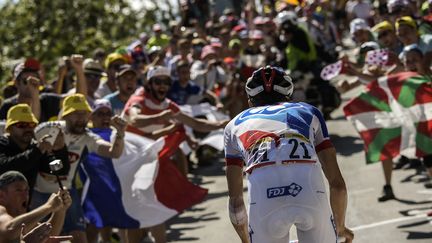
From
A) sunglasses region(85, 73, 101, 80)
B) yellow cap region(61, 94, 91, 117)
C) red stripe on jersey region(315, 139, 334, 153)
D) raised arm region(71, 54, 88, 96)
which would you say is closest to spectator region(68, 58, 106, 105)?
sunglasses region(85, 73, 101, 80)

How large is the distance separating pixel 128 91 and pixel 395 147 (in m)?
3.46

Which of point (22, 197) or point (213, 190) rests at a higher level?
point (22, 197)

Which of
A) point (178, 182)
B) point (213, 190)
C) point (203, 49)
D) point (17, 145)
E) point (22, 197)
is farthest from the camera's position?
point (203, 49)

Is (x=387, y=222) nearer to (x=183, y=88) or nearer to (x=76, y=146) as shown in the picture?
(x=76, y=146)

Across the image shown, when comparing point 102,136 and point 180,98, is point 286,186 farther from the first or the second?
point 180,98

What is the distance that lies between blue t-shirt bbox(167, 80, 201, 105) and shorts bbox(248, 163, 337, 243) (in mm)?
9594

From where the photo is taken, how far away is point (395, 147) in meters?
13.0

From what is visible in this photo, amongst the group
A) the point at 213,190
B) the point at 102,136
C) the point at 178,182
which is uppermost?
the point at 102,136

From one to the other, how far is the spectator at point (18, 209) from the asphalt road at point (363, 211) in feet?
13.8

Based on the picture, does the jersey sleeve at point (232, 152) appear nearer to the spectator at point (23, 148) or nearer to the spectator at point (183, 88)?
the spectator at point (23, 148)

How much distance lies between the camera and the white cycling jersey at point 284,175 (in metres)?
6.89

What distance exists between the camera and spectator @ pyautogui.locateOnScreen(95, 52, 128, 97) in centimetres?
1456

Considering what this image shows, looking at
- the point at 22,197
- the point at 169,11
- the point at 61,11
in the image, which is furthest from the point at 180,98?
the point at 169,11

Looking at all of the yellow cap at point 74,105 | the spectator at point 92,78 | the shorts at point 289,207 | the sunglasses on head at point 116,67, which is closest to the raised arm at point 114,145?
the yellow cap at point 74,105
